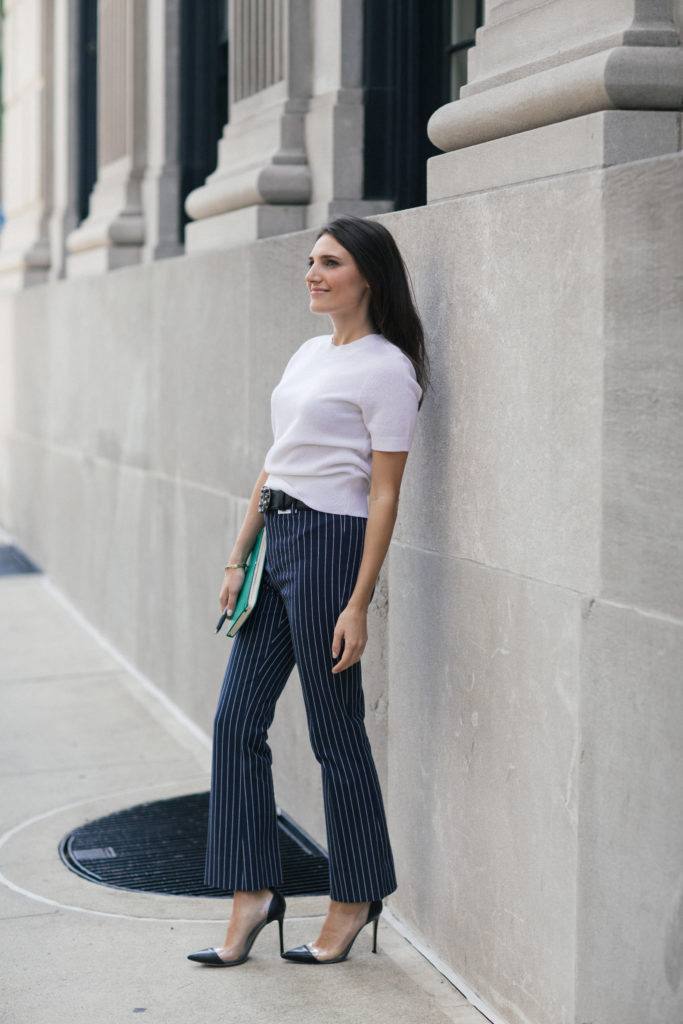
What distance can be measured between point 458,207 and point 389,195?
2.36 meters

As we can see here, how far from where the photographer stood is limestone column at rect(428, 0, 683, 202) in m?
3.61

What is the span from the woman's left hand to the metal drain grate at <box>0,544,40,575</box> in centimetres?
868

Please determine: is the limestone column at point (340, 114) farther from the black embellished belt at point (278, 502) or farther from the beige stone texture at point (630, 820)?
the beige stone texture at point (630, 820)

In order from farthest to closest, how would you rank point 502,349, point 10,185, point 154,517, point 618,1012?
point 10,185 < point 154,517 < point 502,349 < point 618,1012

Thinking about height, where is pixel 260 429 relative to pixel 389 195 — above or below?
below

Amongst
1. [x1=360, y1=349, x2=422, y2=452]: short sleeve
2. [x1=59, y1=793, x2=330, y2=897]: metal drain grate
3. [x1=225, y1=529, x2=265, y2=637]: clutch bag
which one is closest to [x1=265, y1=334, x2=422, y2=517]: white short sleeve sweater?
[x1=360, y1=349, x2=422, y2=452]: short sleeve

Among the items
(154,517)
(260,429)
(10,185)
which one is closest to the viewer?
(260,429)

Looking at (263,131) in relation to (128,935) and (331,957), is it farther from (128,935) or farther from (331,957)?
(331,957)

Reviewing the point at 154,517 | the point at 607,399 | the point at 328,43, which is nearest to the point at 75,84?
the point at 154,517

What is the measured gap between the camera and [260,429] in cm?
611

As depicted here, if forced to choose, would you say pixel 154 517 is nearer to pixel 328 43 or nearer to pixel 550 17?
pixel 328 43

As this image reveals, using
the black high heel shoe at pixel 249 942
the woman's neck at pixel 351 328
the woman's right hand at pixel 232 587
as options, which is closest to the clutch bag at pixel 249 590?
the woman's right hand at pixel 232 587

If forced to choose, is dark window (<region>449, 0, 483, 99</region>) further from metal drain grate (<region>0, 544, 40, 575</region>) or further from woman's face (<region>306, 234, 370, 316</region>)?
metal drain grate (<region>0, 544, 40, 575</region>)

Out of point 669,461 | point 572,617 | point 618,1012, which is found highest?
point 669,461
